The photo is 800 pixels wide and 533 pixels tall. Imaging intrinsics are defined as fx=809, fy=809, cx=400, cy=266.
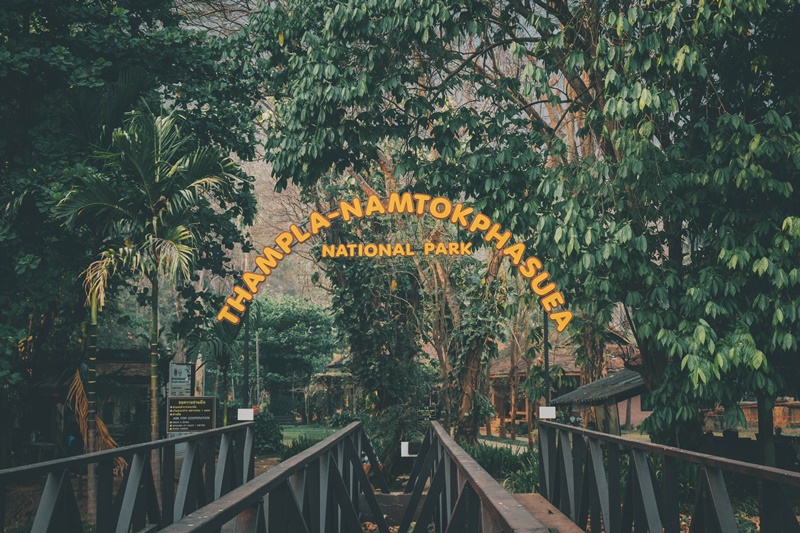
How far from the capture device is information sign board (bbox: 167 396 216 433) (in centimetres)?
1255

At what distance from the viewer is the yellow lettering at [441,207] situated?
465 inches

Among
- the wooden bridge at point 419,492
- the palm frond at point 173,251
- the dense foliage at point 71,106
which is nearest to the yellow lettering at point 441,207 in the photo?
the palm frond at point 173,251

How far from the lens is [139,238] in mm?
11945

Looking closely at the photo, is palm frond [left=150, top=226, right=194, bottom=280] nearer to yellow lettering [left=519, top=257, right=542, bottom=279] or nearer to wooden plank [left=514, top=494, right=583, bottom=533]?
yellow lettering [left=519, top=257, right=542, bottom=279]

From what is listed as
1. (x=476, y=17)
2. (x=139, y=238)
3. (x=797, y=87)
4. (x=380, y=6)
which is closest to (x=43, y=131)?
(x=139, y=238)

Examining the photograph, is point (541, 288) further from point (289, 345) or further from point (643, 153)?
point (289, 345)

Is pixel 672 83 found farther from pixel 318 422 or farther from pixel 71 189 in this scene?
pixel 318 422

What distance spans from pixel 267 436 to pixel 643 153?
15.5 meters

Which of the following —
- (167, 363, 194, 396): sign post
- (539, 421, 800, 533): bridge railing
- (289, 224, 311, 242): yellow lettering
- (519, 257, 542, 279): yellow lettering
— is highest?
(289, 224, 311, 242): yellow lettering

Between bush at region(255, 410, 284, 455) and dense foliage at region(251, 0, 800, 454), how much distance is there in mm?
12002

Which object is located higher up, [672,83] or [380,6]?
[380,6]

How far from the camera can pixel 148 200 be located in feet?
36.8

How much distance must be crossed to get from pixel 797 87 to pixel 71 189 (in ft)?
31.2

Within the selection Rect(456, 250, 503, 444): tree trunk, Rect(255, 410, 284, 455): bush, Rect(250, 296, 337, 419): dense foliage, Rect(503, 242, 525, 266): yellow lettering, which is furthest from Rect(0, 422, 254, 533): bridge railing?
Rect(250, 296, 337, 419): dense foliage
